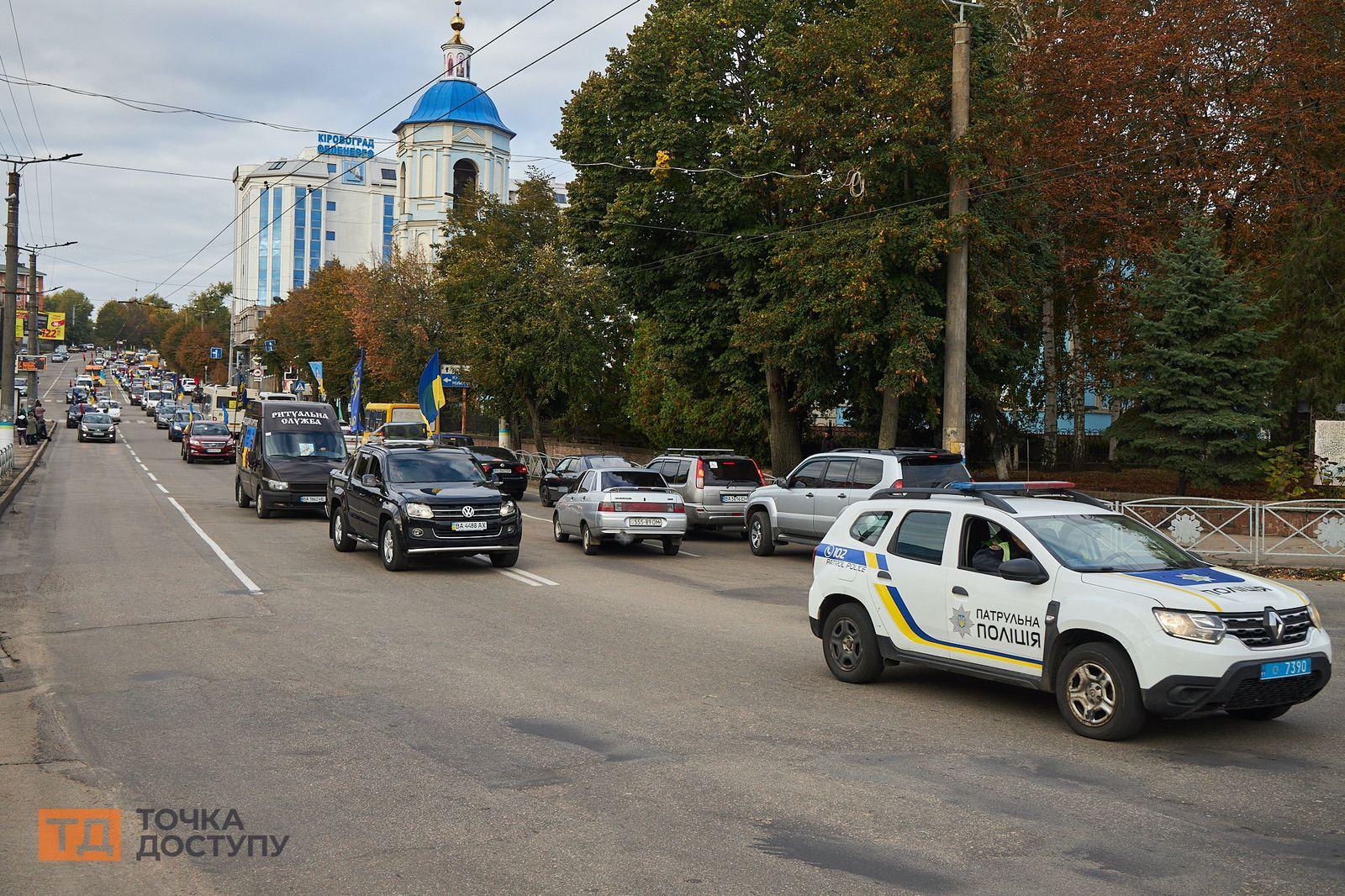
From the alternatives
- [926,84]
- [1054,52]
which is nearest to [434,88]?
[1054,52]

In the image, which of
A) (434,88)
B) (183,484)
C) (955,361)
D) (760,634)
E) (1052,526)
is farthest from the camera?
(434,88)

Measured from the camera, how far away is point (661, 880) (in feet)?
16.4

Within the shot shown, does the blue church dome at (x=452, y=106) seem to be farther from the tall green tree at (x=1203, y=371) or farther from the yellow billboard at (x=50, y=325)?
the tall green tree at (x=1203, y=371)

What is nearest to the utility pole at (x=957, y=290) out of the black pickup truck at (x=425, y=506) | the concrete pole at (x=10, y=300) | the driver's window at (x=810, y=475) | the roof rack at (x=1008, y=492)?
the driver's window at (x=810, y=475)

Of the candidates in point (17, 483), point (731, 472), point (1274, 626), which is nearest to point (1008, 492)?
point (1274, 626)

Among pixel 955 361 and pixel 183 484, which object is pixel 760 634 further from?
pixel 183 484

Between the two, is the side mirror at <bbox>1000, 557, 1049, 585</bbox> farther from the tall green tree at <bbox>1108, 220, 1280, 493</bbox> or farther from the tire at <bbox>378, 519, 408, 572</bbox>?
the tall green tree at <bbox>1108, 220, 1280, 493</bbox>

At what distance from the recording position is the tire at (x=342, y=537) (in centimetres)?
1927

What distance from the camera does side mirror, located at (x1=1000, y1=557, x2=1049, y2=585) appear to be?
7.95 metres

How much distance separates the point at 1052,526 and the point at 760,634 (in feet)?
13.7

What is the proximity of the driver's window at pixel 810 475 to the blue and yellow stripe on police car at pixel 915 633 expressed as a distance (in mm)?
10609

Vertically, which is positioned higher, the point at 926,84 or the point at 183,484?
the point at 926,84

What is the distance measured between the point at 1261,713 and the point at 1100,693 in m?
1.40

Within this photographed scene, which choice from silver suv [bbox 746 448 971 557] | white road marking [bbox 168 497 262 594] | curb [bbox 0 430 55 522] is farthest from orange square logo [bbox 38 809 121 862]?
curb [bbox 0 430 55 522]
